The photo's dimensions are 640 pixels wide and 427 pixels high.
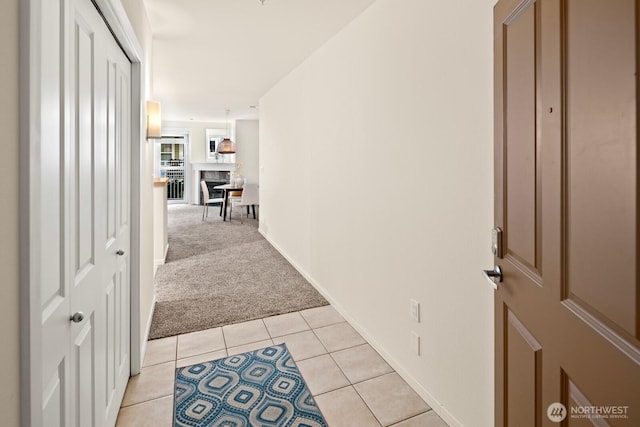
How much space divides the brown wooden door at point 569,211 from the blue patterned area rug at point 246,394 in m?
1.09

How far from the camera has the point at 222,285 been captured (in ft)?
12.2

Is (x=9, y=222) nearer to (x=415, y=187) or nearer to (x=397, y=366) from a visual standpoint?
(x=415, y=187)

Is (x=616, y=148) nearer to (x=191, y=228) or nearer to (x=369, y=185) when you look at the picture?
(x=369, y=185)

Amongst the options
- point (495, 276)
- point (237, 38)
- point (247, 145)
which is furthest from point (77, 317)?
point (247, 145)

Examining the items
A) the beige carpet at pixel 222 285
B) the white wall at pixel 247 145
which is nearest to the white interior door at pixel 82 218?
the beige carpet at pixel 222 285

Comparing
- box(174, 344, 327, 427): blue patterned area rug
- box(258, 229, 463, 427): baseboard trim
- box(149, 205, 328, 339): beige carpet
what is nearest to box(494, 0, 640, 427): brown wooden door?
box(258, 229, 463, 427): baseboard trim

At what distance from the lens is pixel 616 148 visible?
2.05ft

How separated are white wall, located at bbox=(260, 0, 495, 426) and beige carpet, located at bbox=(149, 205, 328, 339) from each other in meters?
0.47

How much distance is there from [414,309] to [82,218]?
172 cm

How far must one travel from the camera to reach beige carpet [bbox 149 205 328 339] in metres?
2.97

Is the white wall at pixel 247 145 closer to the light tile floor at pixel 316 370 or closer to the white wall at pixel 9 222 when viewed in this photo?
the light tile floor at pixel 316 370

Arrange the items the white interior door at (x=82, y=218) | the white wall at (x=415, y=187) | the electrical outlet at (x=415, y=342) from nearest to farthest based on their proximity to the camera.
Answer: the white interior door at (x=82, y=218) → the white wall at (x=415, y=187) → the electrical outlet at (x=415, y=342)

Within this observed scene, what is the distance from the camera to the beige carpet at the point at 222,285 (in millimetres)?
2971

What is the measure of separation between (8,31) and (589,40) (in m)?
1.12
